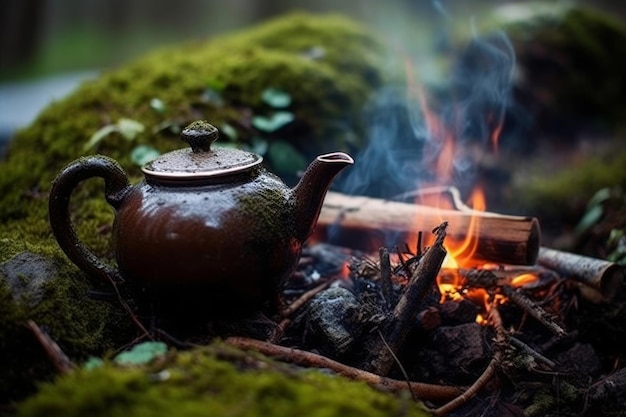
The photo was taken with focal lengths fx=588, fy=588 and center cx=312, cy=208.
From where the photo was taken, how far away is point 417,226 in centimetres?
339

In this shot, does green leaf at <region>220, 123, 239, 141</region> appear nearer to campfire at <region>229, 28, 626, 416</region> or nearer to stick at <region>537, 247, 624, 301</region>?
campfire at <region>229, 28, 626, 416</region>

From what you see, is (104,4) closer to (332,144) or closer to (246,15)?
(246,15)

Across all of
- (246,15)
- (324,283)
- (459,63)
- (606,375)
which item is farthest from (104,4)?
(606,375)

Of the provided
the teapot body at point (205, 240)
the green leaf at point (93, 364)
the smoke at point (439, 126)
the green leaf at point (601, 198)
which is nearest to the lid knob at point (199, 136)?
the teapot body at point (205, 240)

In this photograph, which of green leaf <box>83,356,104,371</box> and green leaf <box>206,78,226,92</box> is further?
green leaf <box>206,78,226,92</box>

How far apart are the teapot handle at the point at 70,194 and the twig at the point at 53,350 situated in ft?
1.18

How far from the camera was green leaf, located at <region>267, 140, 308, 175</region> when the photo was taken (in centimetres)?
428

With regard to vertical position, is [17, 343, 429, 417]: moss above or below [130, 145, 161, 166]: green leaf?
below

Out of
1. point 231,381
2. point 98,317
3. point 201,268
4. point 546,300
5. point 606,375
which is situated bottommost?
point 606,375

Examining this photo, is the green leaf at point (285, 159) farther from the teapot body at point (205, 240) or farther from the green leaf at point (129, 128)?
the teapot body at point (205, 240)

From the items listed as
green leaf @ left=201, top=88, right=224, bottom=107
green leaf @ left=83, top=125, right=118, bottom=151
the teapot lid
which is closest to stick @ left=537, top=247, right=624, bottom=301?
the teapot lid

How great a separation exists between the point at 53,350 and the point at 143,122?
2.41m

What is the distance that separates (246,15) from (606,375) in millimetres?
13770

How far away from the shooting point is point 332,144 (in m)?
4.66
